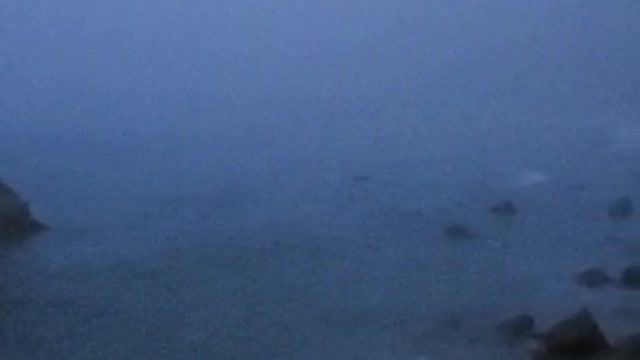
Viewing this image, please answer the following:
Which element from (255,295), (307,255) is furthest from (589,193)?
(255,295)

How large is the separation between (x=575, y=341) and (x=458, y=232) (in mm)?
4590

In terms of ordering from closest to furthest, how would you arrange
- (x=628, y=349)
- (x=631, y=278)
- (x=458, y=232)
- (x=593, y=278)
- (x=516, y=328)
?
(x=628, y=349) < (x=516, y=328) < (x=631, y=278) < (x=593, y=278) < (x=458, y=232)

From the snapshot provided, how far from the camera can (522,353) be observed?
13.3m

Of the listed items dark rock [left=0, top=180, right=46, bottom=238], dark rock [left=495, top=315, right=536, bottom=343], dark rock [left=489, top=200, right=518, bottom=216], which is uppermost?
dark rock [left=0, top=180, right=46, bottom=238]

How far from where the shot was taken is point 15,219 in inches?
727

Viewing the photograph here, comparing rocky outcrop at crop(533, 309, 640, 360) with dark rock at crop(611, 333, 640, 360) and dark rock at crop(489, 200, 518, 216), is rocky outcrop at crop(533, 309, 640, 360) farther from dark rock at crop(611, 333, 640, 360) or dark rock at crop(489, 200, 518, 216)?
dark rock at crop(489, 200, 518, 216)

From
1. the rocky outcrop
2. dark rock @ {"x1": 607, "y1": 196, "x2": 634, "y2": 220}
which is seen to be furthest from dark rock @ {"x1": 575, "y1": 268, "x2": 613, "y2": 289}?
dark rock @ {"x1": 607, "y1": 196, "x2": 634, "y2": 220}

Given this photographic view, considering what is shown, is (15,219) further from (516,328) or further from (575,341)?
(575,341)

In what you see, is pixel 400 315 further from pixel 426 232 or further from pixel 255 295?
pixel 426 232

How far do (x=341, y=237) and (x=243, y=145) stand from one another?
7266 millimetres

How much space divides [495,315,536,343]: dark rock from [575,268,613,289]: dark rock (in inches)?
68.1

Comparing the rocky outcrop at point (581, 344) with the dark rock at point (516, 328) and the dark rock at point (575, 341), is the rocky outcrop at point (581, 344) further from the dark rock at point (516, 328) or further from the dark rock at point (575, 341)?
the dark rock at point (516, 328)

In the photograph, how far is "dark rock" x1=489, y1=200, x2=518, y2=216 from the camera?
18.6 metres

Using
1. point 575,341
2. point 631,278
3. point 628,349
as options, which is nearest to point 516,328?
point 575,341
